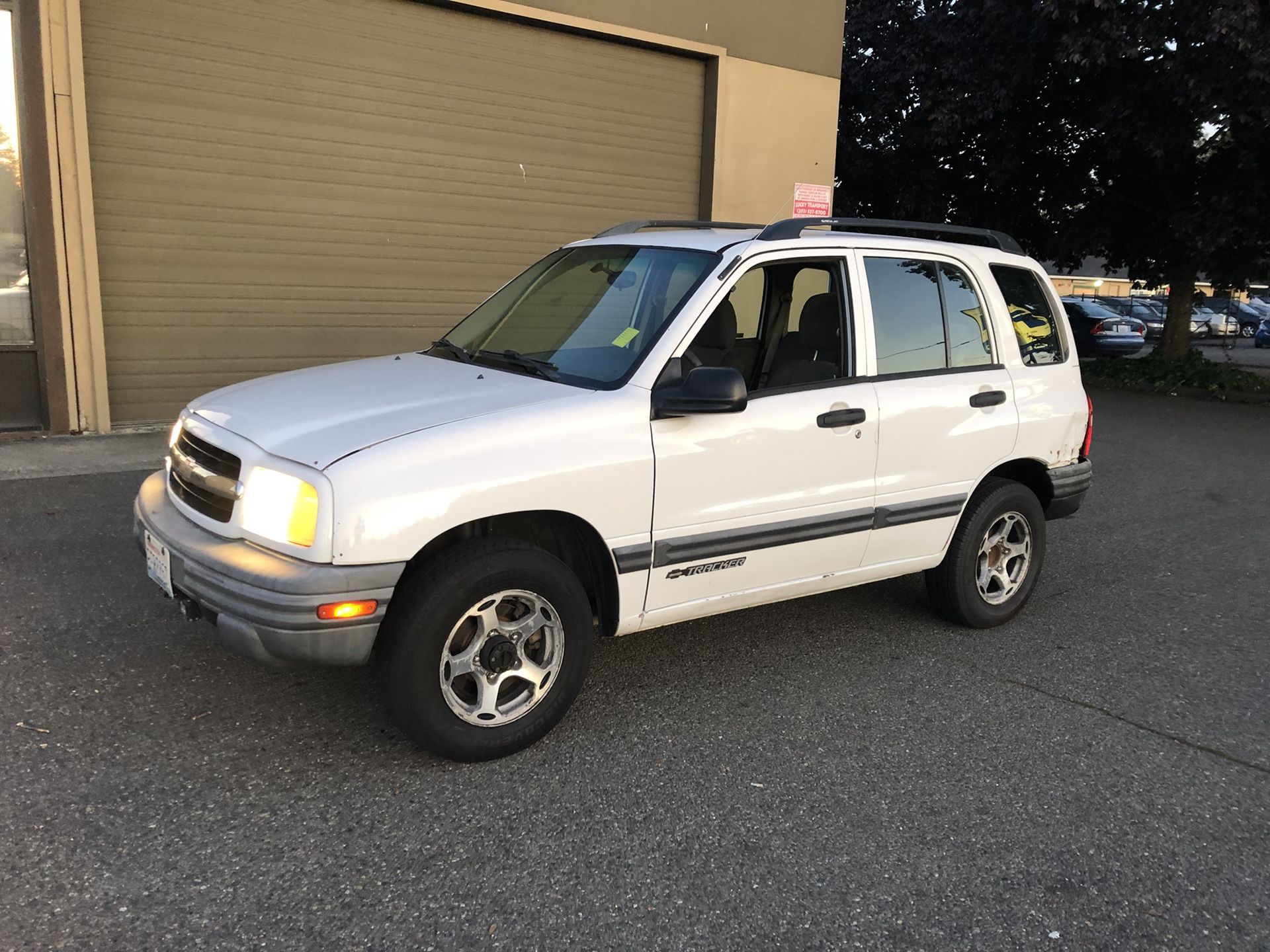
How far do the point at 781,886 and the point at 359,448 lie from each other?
1796 mm

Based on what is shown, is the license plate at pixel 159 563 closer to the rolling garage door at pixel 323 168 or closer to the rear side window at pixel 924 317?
the rear side window at pixel 924 317

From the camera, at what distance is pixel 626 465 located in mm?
3568

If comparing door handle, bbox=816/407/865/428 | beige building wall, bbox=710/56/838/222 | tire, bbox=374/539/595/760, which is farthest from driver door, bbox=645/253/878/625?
beige building wall, bbox=710/56/838/222

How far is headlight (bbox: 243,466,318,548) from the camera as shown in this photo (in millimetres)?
3119

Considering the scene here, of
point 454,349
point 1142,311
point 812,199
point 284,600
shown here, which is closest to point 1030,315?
point 454,349

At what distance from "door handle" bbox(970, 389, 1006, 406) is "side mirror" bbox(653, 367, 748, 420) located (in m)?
1.54

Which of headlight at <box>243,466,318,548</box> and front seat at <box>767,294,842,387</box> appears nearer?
headlight at <box>243,466,318,548</box>

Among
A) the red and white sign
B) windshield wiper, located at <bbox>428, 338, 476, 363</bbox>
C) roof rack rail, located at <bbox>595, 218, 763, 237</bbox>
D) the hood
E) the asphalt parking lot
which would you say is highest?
the red and white sign

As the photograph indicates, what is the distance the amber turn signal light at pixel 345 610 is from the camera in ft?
10.0

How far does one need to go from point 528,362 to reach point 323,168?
616 cm

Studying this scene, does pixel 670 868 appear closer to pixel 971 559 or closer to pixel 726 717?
pixel 726 717

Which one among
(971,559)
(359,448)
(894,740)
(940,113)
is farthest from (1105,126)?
(359,448)

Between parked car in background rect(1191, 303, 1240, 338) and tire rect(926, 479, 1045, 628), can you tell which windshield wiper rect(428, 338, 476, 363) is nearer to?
tire rect(926, 479, 1045, 628)

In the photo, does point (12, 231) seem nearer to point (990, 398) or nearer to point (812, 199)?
point (990, 398)
